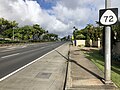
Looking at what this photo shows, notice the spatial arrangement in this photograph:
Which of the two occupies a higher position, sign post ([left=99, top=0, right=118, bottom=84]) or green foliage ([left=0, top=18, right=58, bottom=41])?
green foliage ([left=0, top=18, right=58, bottom=41])

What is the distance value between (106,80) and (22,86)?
325 centimetres

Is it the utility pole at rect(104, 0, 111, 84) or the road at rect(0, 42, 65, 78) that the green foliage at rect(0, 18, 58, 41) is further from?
the utility pole at rect(104, 0, 111, 84)

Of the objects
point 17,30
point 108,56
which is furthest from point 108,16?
point 17,30

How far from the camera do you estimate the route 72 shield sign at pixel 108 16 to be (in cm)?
926


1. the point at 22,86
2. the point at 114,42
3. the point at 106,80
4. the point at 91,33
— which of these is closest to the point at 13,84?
the point at 22,86

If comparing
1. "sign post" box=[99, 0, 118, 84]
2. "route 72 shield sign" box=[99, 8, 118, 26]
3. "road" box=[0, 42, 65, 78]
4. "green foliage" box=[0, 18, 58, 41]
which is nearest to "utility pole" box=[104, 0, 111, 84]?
"sign post" box=[99, 0, 118, 84]

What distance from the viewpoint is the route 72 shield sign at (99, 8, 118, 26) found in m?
9.26

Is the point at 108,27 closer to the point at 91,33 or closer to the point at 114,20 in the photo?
the point at 114,20

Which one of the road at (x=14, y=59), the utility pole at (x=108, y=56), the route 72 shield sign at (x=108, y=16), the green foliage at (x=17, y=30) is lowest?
the road at (x=14, y=59)

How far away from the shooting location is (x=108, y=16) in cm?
936

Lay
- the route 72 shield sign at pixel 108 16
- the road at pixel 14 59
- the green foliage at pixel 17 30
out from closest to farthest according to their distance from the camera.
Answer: the route 72 shield sign at pixel 108 16
the road at pixel 14 59
the green foliage at pixel 17 30

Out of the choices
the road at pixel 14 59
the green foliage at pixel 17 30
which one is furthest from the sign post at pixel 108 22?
the green foliage at pixel 17 30

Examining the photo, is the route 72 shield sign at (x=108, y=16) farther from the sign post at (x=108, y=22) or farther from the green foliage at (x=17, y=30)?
the green foliage at (x=17, y=30)

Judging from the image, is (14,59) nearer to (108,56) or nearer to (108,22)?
(108,56)
